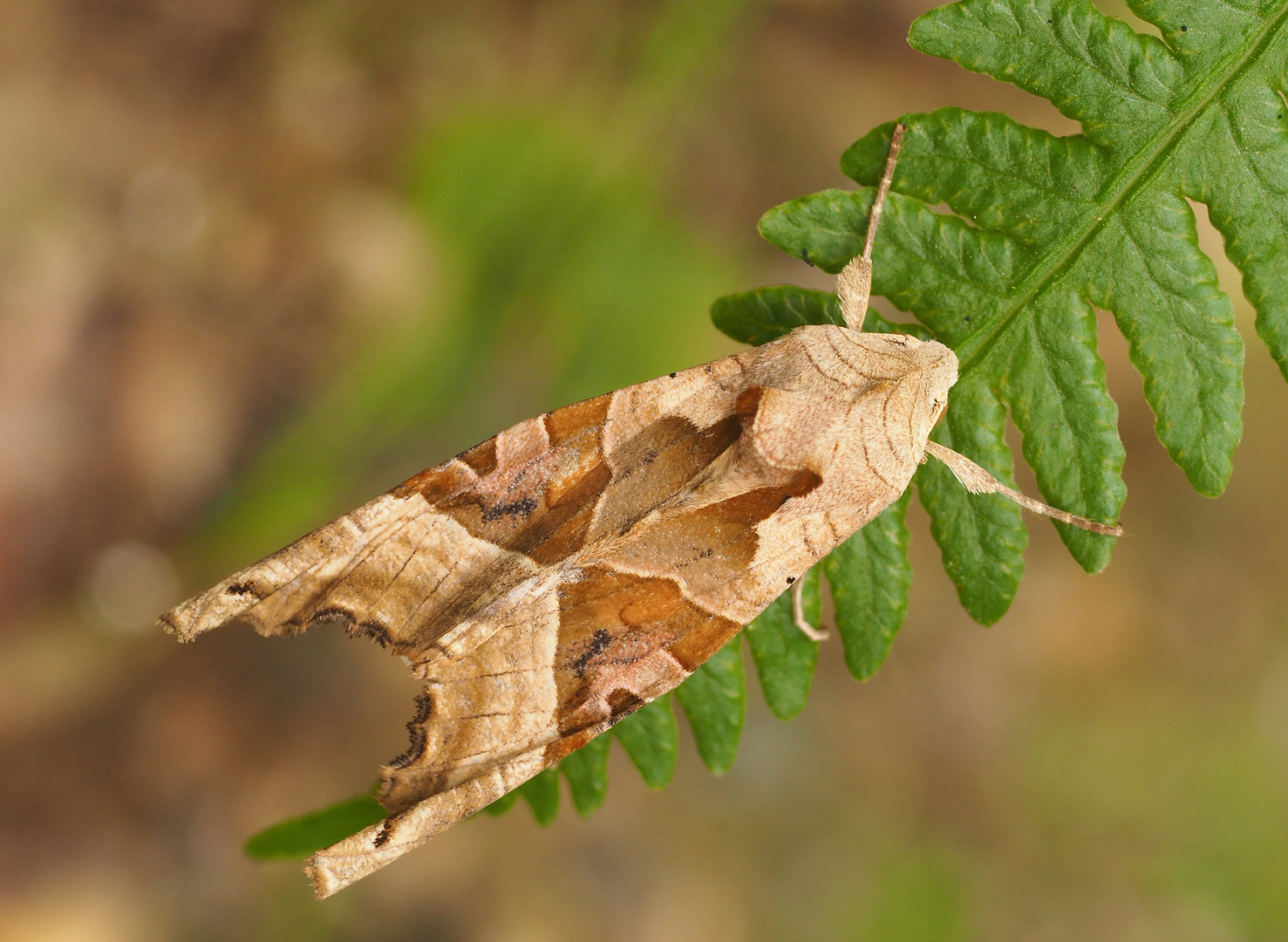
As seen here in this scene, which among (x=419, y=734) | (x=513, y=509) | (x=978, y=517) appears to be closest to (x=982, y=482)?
(x=978, y=517)

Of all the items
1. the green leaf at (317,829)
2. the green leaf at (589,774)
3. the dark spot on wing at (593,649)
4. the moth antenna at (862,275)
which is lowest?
the green leaf at (589,774)

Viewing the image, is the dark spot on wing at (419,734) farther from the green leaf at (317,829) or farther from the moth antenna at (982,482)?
the moth antenna at (982,482)

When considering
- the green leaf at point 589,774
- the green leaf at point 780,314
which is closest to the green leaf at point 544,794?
the green leaf at point 589,774

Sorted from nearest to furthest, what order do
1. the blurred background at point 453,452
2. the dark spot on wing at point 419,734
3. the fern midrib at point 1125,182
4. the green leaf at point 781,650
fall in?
the fern midrib at point 1125,182 < the dark spot on wing at point 419,734 < the green leaf at point 781,650 < the blurred background at point 453,452

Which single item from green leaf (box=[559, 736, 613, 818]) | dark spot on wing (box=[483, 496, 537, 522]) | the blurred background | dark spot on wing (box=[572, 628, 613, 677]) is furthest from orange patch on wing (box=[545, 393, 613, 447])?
the blurred background

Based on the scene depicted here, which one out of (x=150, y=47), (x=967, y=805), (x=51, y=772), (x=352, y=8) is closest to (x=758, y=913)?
(x=967, y=805)

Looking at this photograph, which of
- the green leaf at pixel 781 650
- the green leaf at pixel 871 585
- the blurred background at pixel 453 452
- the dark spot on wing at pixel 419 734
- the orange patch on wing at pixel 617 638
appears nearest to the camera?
the dark spot on wing at pixel 419 734
